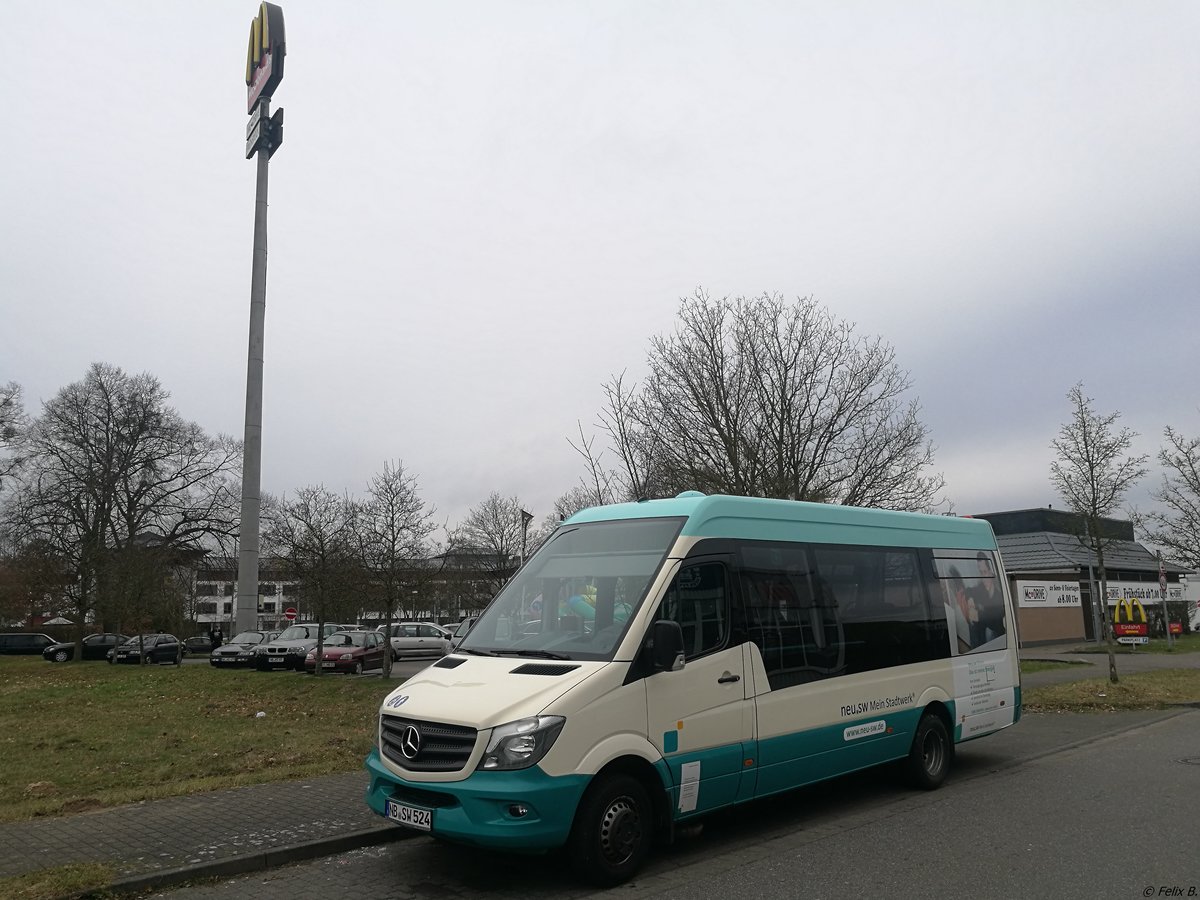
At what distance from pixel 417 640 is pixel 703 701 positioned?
1134 inches

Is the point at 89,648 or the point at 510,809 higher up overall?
the point at 510,809

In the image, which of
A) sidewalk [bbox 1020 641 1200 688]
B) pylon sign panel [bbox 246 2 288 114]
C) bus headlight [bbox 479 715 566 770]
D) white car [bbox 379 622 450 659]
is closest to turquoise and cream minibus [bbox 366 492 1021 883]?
→ bus headlight [bbox 479 715 566 770]

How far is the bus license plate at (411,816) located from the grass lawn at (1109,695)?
10689 millimetres

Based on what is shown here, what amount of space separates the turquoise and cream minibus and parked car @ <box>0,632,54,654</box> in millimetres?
50973

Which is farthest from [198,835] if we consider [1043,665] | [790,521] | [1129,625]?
[1129,625]

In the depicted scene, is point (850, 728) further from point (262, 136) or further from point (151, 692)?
point (262, 136)

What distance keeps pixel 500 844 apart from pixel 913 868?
2.76 meters

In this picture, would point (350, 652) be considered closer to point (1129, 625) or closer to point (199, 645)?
point (1129, 625)

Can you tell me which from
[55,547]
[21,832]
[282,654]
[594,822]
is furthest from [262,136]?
[594,822]

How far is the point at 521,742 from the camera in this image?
5266 mm

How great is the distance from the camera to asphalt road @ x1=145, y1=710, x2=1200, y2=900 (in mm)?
5441

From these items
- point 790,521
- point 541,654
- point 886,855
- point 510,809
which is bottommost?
point 886,855

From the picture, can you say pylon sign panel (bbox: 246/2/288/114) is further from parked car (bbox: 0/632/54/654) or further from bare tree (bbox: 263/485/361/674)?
parked car (bbox: 0/632/54/654)

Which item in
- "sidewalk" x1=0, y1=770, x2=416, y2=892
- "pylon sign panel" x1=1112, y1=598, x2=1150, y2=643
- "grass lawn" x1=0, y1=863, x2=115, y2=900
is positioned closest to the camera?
"grass lawn" x1=0, y1=863, x2=115, y2=900
